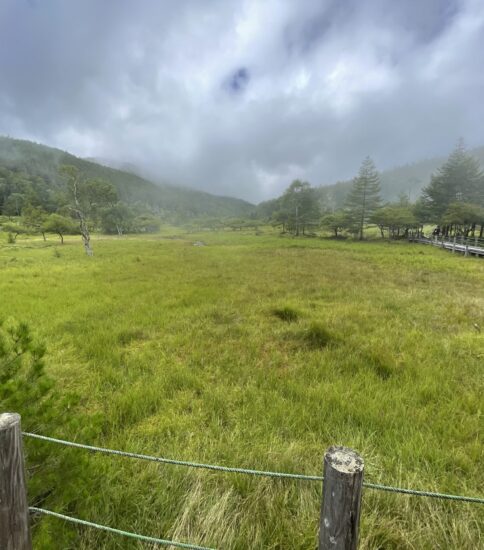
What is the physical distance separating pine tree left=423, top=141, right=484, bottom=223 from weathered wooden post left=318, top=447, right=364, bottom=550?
4974 cm

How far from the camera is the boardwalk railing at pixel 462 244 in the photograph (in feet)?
83.6

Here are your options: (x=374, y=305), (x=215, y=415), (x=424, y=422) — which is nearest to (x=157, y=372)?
(x=215, y=415)

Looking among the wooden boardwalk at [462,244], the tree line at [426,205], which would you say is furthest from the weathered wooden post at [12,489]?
the tree line at [426,205]

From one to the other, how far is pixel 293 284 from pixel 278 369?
24.0ft

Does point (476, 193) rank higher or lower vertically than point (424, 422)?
higher

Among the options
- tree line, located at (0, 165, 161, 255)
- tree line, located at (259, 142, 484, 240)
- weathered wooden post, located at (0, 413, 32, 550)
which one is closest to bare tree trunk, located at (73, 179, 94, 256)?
tree line, located at (0, 165, 161, 255)

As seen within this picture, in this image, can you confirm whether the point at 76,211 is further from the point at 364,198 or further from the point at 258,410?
the point at 364,198

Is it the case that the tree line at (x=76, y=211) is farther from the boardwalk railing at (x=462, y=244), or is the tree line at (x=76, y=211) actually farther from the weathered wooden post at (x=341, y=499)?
the boardwalk railing at (x=462, y=244)

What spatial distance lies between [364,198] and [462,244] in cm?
2395

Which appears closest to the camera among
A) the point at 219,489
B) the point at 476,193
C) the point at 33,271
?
the point at 219,489

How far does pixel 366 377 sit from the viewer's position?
4.34 m

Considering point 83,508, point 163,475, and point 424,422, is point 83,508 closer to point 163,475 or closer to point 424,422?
point 163,475

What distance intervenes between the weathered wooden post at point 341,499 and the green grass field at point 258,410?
1.00 m

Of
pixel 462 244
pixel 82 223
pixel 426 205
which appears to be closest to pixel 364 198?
pixel 426 205
